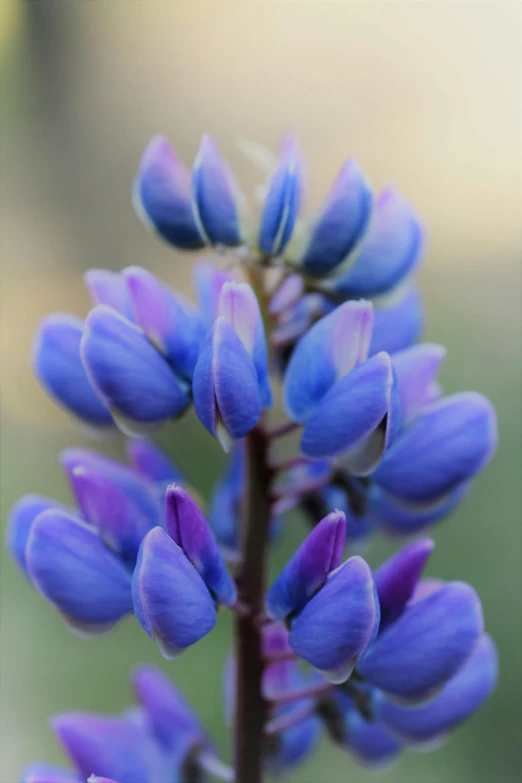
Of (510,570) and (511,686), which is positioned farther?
(510,570)

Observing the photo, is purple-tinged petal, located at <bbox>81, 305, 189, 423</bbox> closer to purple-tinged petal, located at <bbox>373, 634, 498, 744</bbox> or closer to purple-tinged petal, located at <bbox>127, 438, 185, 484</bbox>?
purple-tinged petal, located at <bbox>127, 438, 185, 484</bbox>

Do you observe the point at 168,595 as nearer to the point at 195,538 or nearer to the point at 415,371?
the point at 195,538

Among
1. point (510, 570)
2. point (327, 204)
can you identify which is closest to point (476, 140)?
point (510, 570)

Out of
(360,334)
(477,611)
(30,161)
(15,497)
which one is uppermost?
(30,161)

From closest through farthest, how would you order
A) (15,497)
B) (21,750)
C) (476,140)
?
(21,750) → (476,140) → (15,497)

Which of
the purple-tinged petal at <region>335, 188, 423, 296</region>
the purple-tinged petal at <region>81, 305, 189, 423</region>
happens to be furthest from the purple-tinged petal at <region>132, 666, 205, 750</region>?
the purple-tinged petal at <region>335, 188, 423, 296</region>

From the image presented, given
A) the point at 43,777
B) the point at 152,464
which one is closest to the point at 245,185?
the point at 152,464

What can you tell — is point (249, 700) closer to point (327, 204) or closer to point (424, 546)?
point (424, 546)

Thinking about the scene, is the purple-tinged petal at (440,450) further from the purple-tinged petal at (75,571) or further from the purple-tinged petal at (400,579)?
the purple-tinged petal at (75,571)
